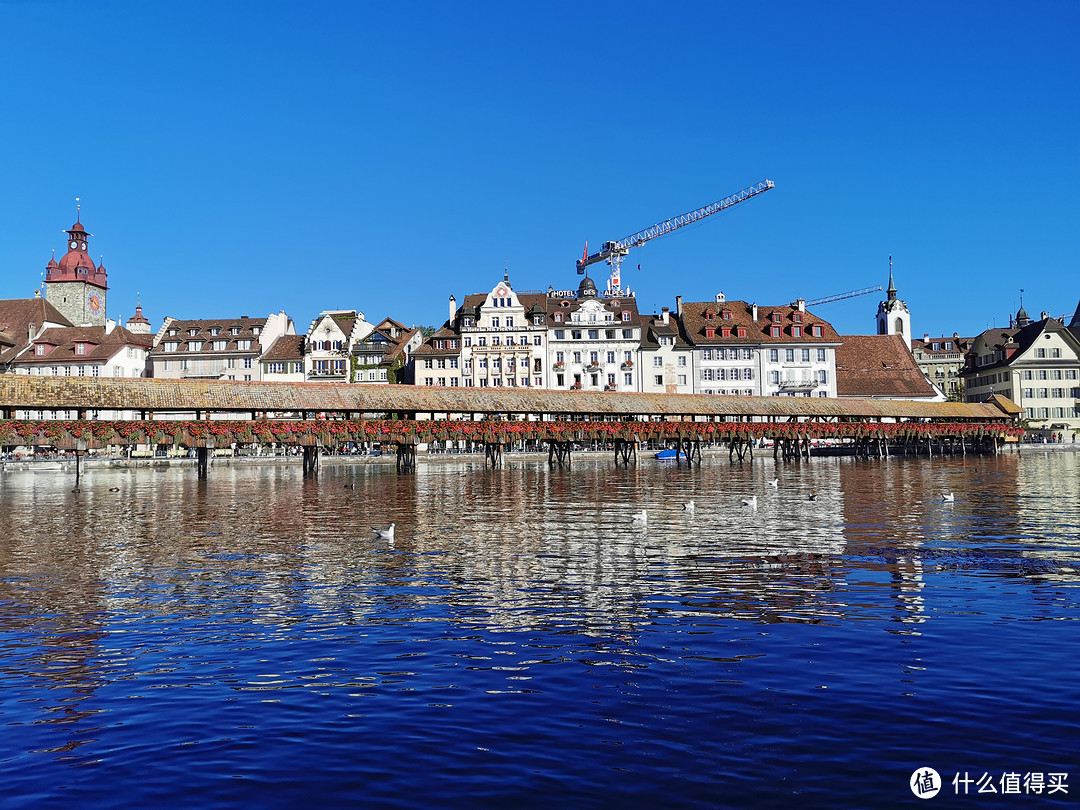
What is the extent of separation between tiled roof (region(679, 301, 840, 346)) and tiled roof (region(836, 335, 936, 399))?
513cm

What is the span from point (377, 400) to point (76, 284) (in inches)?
3397

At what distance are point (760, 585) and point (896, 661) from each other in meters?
5.13

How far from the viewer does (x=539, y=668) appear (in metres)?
10.9

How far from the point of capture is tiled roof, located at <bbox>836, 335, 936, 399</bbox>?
3981 inches

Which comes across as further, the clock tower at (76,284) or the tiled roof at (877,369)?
the clock tower at (76,284)

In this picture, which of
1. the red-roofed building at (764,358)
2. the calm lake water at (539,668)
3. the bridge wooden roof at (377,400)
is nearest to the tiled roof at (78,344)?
the bridge wooden roof at (377,400)

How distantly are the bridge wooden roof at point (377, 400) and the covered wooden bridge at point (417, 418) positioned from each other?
0.31ft

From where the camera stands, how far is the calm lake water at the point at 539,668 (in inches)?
303

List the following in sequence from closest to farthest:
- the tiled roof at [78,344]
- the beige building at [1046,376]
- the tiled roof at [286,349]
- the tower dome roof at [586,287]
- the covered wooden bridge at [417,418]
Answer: the covered wooden bridge at [417,418]
the tiled roof at [78,344]
the tiled roof at [286,349]
the beige building at [1046,376]
the tower dome roof at [586,287]

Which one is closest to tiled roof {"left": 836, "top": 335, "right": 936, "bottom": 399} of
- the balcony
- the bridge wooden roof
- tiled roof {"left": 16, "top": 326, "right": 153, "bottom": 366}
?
the balcony

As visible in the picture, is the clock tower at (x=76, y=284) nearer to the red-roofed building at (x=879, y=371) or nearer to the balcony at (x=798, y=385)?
the balcony at (x=798, y=385)

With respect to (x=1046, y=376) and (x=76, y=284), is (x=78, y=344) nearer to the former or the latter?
(x=76, y=284)

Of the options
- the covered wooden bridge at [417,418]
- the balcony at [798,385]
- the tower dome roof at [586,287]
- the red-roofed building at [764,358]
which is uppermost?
the tower dome roof at [586,287]

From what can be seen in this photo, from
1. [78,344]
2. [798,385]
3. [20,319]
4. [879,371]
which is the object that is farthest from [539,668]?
[20,319]
